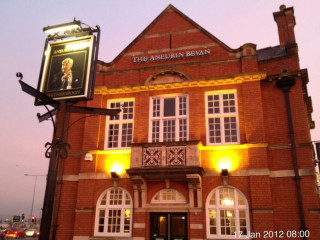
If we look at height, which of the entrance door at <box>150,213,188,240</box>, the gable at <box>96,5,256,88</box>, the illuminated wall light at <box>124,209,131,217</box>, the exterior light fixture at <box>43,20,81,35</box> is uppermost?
the gable at <box>96,5,256,88</box>

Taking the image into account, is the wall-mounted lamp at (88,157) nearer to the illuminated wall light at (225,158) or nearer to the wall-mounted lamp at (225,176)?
the illuminated wall light at (225,158)

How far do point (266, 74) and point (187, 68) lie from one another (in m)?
3.90

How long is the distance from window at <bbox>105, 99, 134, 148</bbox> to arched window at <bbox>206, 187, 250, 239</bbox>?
5.08 meters

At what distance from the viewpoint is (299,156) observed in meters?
12.6

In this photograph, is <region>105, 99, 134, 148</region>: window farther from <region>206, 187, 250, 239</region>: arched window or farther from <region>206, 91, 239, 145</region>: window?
<region>206, 187, 250, 239</region>: arched window

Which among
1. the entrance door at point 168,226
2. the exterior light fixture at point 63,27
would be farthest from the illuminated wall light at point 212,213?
the exterior light fixture at point 63,27

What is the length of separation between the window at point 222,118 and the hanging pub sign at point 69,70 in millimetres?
6746

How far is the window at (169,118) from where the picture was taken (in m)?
14.3

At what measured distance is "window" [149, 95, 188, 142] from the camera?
46.9 ft

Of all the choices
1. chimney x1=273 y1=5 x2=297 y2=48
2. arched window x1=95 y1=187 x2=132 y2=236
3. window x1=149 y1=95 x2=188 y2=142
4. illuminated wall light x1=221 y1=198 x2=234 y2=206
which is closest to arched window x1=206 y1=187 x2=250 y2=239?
illuminated wall light x1=221 y1=198 x2=234 y2=206

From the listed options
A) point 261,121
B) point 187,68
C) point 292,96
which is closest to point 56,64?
point 187,68

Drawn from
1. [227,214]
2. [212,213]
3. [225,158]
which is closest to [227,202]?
[227,214]

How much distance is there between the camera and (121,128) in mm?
15148

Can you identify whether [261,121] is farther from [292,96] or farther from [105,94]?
[105,94]
